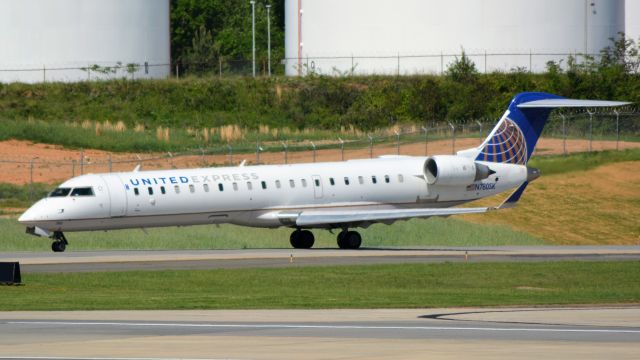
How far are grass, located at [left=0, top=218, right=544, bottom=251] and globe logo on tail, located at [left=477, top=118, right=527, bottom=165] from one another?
373 centimetres

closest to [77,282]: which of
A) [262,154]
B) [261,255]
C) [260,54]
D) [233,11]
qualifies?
[261,255]

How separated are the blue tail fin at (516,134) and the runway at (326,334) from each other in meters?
23.1

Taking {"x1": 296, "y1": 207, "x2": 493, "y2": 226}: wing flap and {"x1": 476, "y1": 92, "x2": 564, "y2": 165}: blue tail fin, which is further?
{"x1": 476, "y1": 92, "x2": 564, "y2": 165}: blue tail fin

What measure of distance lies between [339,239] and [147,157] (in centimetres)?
2767

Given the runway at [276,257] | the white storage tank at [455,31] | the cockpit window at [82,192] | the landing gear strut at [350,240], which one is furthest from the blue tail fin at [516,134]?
the white storage tank at [455,31]

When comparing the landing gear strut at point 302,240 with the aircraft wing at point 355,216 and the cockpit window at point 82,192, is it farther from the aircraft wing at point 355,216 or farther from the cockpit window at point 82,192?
the cockpit window at point 82,192

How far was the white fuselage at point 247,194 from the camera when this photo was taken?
45.0m

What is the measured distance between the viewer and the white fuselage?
148 ft

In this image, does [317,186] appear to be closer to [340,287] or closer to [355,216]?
[355,216]

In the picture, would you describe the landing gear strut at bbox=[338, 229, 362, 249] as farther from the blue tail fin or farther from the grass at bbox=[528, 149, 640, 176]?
the grass at bbox=[528, 149, 640, 176]

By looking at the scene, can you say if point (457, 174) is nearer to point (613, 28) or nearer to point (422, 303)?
point (422, 303)

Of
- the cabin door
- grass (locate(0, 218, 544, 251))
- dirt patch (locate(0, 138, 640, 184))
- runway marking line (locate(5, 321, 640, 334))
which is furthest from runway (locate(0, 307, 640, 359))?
dirt patch (locate(0, 138, 640, 184))

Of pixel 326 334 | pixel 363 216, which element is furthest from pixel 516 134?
pixel 326 334

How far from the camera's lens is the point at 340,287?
120ft
